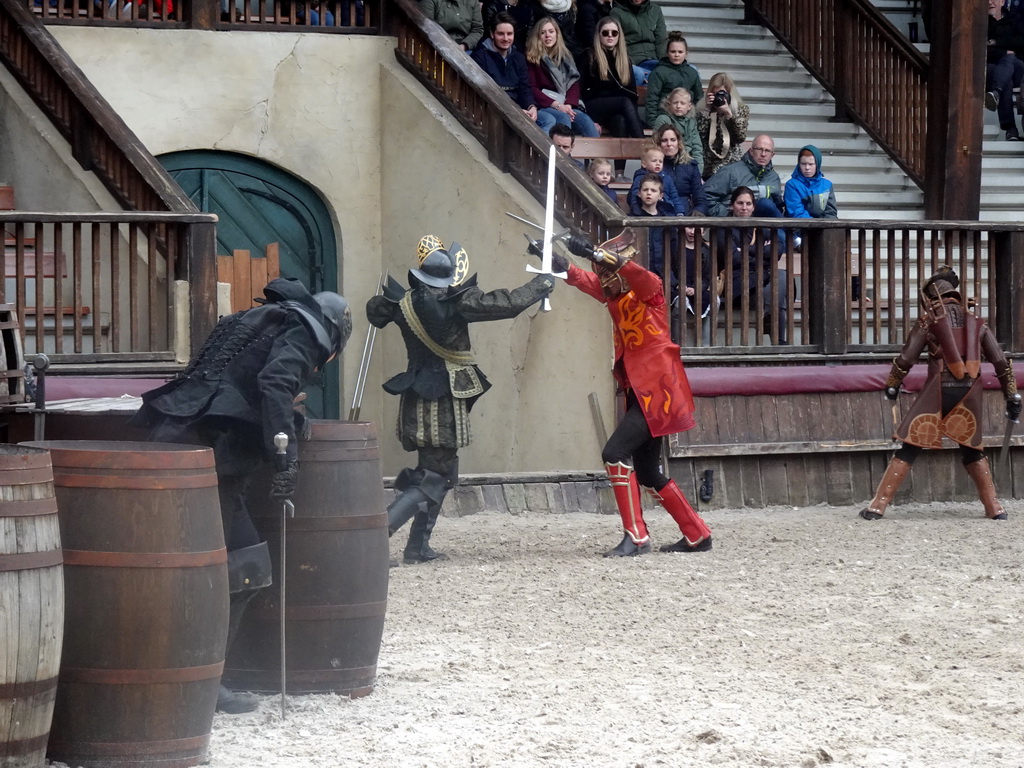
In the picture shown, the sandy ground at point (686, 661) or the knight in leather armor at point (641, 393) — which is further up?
the knight in leather armor at point (641, 393)

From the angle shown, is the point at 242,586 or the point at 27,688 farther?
the point at 242,586

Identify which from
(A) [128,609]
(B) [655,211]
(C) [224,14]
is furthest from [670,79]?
(A) [128,609]

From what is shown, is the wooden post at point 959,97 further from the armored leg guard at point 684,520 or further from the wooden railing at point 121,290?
the wooden railing at point 121,290

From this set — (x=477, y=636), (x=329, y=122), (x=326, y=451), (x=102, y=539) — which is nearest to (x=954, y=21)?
(x=329, y=122)

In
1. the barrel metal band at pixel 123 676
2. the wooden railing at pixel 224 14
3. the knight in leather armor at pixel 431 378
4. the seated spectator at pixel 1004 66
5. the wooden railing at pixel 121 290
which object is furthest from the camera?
the seated spectator at pixel 1004 66

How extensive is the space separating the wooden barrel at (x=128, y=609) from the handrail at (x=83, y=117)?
18.5ft

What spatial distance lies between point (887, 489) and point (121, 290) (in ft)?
16.6

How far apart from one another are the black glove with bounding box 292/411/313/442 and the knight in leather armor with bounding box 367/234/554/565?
2983 mm

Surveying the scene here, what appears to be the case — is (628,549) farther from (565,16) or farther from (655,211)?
(565,16)

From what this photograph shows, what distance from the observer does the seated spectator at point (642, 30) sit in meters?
14.6

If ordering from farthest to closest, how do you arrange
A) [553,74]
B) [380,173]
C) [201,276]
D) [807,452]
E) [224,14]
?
[553,74], [380,173], [224,14], [807,452], [201,276]

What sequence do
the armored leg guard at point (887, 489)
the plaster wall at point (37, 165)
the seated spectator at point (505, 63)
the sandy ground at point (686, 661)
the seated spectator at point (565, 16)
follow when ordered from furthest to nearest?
the seated spectator at point (565, 16)
the seated spectator at point (505, 63)
the plaster wall at point (37, 165)
the armored leg guard at point (887, 489)
the sandy ground at point (686, 661)

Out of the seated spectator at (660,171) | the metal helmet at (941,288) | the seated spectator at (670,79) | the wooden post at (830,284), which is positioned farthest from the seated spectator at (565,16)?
the metal helmet at (941,288)

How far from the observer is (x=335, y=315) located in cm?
597
